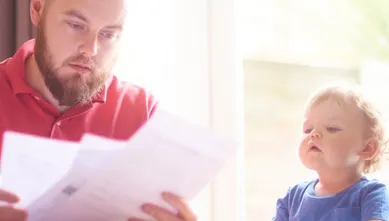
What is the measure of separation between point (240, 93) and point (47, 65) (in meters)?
0.69

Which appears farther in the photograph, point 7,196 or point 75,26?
point 75,26

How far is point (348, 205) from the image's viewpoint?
1.22 meters

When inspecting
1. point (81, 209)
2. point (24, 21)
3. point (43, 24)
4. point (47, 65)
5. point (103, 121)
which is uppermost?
point (24, 21)

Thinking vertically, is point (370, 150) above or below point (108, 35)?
below

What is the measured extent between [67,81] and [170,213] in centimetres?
47

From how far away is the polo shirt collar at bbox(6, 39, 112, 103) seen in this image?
1.32 m

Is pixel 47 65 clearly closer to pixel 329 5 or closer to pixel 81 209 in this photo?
pixel 81 209

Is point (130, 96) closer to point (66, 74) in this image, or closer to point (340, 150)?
point (66, 74)

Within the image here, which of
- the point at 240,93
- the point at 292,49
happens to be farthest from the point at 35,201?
the point at 292,49

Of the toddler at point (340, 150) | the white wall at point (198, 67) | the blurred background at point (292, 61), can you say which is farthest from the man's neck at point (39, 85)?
the blurred background at point (292, 61)

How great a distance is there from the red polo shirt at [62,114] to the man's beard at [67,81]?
1.3 inches

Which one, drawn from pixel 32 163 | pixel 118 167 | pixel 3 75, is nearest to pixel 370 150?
pixel 118 167

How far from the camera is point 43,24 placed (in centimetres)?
133

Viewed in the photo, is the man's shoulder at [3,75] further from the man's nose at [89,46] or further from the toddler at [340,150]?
the toddler at [340,150]
